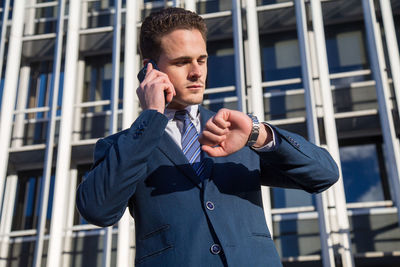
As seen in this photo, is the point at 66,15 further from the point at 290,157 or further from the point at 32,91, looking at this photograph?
the point at 290,157

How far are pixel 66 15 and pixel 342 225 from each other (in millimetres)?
6995

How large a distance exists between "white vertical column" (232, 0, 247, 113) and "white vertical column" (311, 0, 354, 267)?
1323mm

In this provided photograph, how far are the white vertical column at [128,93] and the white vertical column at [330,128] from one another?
336 cm

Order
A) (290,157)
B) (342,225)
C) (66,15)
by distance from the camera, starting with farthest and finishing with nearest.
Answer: (66,15) < (342,225) < (290,157)

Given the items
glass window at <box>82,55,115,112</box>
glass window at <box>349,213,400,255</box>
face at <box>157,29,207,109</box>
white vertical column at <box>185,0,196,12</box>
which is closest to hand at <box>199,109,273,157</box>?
face at <box>157,29,207,109</box>

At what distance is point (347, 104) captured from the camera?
26.6 ft

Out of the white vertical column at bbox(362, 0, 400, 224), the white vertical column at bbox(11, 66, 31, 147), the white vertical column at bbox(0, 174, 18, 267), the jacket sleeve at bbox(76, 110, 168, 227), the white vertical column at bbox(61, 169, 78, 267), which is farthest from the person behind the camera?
the white vertical column at bbox(11, 66, 31, 147)

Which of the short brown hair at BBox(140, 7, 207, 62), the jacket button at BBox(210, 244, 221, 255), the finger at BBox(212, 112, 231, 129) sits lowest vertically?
the jacket button at BBox(210, 244, 221, 255)

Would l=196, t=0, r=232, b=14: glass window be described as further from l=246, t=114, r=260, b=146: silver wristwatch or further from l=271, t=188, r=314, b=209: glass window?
l=246, t=114, r=260, b=146: silver wristwatch

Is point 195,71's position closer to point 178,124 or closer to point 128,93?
point 178,124

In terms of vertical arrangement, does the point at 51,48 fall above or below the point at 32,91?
above

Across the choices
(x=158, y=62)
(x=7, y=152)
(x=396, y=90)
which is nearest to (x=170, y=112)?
(x=158, y=62)

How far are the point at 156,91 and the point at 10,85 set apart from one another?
8.10 m

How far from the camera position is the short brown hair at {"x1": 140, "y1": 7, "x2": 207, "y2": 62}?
71.3 inches
